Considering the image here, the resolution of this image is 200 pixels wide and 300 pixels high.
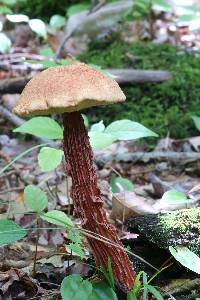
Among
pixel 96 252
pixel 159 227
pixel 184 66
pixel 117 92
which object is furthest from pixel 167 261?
pixel 184 66

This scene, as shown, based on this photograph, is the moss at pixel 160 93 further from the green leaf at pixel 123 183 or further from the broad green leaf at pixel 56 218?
the broad green leaf at pixel 56 218

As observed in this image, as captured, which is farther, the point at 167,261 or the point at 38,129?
the point at 38,129

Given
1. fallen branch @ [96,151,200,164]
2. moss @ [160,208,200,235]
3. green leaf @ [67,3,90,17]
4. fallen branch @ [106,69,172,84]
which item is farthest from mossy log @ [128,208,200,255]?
green leaf @ [67,3,90,17]

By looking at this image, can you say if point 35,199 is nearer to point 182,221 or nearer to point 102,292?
point 102,292

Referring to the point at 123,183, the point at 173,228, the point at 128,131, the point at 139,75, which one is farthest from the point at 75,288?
the point at 139,75

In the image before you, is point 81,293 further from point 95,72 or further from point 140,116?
point 140,116

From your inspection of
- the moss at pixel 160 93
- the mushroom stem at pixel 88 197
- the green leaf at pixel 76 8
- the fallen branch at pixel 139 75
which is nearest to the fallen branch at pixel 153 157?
the moss at pixel 160 93

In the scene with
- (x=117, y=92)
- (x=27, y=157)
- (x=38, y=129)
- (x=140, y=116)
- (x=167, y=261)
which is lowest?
(x=27, y=157)
